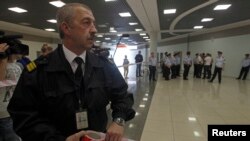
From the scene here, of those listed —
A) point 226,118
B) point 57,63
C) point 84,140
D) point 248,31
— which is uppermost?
point 248,31

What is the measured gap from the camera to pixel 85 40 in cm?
123

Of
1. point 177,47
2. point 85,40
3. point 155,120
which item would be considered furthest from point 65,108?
point 177,47

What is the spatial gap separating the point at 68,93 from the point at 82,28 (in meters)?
0.38

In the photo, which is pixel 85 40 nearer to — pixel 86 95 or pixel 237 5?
pixel 86 95

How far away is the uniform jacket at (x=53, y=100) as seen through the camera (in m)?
1.07

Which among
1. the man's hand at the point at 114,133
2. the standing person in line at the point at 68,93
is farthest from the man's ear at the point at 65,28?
the man's hand at the point at 114,133

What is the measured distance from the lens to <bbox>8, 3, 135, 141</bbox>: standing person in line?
3.53 ft

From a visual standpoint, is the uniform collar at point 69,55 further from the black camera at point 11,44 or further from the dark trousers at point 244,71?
the dark trousers at point 244,71

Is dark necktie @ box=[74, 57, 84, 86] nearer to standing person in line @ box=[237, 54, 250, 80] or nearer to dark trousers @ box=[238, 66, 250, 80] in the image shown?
standing person in line @ box=[237, 54, 250, 80]

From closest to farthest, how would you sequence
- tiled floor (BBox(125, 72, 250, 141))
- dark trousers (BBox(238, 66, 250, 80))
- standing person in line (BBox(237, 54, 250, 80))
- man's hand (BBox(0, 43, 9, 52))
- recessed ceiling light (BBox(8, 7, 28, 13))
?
man's hand (BBox(0, 43, 9, 52)) → tiled floor (BBox(125, 72, 250, 141)) → recessed ceiling light (BBox(8, 7, 28, 13)) → standing person in line (BBox(237, 54, 250, 80)) → dark trousers (BBox(238, 66, 250, 80))

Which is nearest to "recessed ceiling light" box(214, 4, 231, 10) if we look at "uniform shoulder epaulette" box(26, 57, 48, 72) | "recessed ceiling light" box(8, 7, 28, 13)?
"recessed ceiling light" box(8, 7, 28, 13)

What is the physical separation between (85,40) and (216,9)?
9.26m

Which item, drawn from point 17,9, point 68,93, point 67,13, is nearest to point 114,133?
point 68,93

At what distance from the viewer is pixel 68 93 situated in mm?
1123
